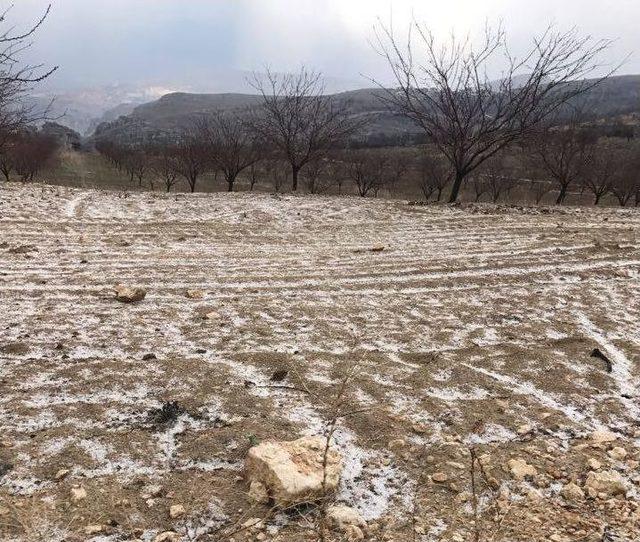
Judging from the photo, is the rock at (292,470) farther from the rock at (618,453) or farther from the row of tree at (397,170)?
the row of tree at (397,170)

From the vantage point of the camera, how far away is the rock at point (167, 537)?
2.48 meters

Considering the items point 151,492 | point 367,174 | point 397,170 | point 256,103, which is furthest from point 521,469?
point 256,103

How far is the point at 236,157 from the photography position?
26.5 metres

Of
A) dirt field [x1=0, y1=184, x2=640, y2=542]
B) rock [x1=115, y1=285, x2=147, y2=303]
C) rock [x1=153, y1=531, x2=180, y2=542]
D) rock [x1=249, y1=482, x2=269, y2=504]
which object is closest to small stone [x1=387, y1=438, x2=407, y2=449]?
dirt field [x1=0, y1=184, x2=640, y2=542]

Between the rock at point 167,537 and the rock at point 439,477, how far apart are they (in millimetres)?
1542

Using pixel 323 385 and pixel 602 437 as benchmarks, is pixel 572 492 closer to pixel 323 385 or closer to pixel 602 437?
pixel 602 437

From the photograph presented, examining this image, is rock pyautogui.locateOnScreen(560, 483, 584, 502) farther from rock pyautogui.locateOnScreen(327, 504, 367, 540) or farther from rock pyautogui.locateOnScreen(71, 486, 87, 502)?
rock pyautogui.locateOnScreen(71, 486, 87, 502)

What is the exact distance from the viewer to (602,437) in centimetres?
349

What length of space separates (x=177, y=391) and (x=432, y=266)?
4953 millimetres

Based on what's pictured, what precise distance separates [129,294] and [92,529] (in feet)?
11.8

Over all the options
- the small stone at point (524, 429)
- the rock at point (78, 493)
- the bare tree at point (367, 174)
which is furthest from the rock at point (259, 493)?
the bare tree at point (367, 174)

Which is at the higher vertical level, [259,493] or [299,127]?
[299,127]

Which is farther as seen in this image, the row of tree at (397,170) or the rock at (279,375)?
the row of tree at (397,170)

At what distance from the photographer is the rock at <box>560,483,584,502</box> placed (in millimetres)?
2893
